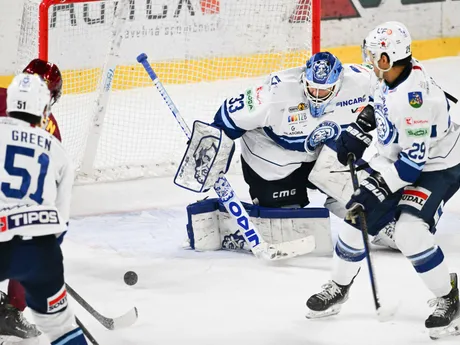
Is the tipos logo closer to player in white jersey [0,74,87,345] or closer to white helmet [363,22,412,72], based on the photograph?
player in white jersey [0,74,87,345]

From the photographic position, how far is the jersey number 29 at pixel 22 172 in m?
3.10

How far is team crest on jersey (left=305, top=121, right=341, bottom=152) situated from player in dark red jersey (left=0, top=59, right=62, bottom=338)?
1.25 metres

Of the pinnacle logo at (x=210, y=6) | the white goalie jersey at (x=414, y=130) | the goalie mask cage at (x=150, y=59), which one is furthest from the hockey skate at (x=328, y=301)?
the pinnacle logo at (x=210, y=6)

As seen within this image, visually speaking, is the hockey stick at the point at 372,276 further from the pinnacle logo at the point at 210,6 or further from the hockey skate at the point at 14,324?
the pinnacle logo at the point at 210,6

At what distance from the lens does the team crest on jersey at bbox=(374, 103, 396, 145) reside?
12.3 ft

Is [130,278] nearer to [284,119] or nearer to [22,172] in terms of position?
[284,119]

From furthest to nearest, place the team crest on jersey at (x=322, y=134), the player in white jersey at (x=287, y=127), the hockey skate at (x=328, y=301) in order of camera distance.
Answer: the team crest on jersey at (x=322, y=134)
the player in white jersey at (x=287, y=127)
the hockey skate at (x=328, y=301)

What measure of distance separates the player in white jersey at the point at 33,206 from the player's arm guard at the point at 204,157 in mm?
1589

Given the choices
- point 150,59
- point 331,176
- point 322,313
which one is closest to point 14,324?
point 322,313

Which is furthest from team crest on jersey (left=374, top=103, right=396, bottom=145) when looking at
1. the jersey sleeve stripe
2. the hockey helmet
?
the hockey helmet

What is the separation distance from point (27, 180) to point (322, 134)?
2.00m

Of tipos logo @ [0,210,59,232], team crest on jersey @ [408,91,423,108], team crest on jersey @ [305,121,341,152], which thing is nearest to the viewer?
tipos logo @ [0,210,59,232]

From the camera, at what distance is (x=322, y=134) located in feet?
15.9

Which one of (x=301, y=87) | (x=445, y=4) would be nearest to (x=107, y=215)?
(x=301, y=87)
